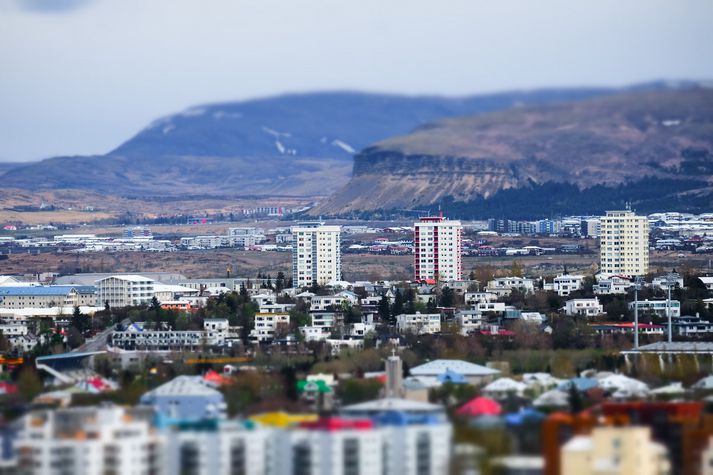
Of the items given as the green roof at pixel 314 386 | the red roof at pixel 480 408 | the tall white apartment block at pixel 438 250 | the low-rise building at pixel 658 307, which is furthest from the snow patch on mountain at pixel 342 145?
the red roof at pixel 480 408

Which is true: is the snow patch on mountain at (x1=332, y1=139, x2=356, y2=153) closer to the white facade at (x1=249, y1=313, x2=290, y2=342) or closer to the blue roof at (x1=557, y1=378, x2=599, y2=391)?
the white facade at (x1=249, y1=313, x2=290, y2=342)

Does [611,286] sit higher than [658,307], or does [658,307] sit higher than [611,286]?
[611,286]

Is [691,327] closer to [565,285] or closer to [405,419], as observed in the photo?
[565,285]

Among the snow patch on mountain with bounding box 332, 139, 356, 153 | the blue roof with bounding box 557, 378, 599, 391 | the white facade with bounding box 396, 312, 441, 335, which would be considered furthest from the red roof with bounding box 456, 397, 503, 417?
the snow patch on mountain with bounding box 332, 139, 356, 153

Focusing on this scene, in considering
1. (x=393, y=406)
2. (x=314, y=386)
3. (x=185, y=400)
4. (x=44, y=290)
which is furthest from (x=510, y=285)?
(x=393, y=406)

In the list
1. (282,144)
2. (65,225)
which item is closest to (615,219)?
(65,225)

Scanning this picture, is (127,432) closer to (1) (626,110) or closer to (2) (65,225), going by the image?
(1) (626,110)

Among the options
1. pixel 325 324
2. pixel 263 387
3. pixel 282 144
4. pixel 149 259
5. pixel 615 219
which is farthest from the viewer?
pixel 282 144
